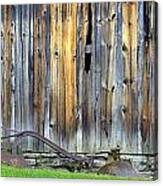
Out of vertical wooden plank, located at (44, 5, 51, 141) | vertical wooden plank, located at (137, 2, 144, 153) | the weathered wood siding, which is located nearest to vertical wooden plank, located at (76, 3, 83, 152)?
the weathered wood siding

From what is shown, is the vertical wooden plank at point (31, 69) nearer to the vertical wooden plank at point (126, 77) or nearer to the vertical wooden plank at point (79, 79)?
the vertical wooden plank at point (79, 79)

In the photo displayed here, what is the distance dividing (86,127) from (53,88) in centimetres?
19

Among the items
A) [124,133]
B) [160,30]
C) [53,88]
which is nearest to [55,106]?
[53,88]

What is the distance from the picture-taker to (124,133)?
8.01 ft

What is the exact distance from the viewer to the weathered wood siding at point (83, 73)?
7.98 feet

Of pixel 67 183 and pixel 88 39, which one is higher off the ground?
pixel 88 39

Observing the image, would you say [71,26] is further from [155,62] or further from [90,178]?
[90,178]

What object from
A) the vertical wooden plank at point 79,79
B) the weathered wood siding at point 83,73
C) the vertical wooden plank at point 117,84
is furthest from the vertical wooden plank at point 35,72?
the vertical wooden plank at point 117,84

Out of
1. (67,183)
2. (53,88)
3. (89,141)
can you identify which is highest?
(53,88)

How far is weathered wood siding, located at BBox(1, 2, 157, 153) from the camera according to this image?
7.98 feet

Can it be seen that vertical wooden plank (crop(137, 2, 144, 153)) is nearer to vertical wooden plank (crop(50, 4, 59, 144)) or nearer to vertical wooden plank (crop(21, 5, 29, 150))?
vertical wooden plank (crop(50, 4, 59, 144))

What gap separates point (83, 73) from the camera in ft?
8.13

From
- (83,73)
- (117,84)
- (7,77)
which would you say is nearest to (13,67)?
(7,77)

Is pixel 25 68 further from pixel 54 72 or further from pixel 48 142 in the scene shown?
pixel 48 142
